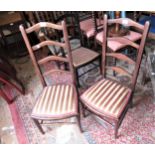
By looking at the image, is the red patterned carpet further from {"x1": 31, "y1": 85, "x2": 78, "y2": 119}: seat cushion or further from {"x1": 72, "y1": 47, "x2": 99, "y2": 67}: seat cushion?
{"x1": 72, "y1": 47, "x2": 99, "y2": 67}: seat cushion

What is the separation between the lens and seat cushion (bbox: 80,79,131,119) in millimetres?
1361

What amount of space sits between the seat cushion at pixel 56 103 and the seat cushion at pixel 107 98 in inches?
4.8

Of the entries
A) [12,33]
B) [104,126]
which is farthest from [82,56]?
Answer: [12,33]

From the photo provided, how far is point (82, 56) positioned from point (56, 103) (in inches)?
27.4

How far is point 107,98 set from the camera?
56.8 inches

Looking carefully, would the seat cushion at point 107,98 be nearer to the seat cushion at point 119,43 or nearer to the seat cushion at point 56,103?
the seat cushion at point 56,103

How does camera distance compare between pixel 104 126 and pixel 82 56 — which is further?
pixel 82 56

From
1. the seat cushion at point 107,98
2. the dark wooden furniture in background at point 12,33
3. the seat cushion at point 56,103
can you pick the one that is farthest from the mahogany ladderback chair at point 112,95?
the dark wooden furniture in background at point 12,33

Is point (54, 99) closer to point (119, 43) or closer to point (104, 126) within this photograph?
point (104, 126)

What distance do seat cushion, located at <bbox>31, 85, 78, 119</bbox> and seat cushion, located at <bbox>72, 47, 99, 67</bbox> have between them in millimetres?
365

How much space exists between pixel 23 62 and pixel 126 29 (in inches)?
64.0
